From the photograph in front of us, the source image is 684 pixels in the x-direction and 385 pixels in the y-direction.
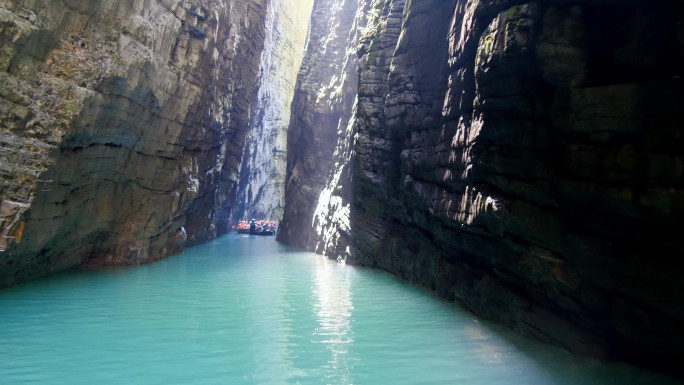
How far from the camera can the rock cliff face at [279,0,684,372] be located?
6.85 m

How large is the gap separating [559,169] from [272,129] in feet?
222

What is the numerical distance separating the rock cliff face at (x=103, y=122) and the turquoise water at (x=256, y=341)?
8.01ft

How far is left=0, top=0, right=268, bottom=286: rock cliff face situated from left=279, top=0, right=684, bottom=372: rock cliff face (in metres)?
10.4

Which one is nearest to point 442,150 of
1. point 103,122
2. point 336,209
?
point 103,122

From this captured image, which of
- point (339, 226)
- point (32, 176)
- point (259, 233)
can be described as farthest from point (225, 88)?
point (259, 233)

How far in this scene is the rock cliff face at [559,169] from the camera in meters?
6.85

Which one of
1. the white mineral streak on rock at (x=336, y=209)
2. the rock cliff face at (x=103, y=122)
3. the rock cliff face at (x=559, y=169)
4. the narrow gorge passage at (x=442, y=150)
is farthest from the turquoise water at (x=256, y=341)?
the white mineral streak on rock at (x=336, y=209)

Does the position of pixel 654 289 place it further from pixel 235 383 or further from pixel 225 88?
pixel 225 88

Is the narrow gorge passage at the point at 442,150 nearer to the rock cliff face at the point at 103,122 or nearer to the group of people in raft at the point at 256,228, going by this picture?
the rock cliff face at the point at 103,122

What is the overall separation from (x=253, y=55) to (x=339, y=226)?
53.7 feet

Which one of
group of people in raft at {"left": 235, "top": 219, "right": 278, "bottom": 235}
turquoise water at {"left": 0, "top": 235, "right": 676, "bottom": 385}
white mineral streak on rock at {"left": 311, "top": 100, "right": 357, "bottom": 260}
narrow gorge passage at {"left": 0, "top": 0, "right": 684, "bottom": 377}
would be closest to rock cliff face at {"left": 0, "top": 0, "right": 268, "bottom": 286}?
narrow gorge passage at {"left": 0, "top": 0, "right": 684, "bottom": 377}

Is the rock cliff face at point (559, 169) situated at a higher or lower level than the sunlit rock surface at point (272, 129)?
lower

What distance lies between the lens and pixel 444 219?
13.6m

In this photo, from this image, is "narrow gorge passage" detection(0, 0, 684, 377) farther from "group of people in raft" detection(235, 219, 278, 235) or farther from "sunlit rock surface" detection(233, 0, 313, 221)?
"sunlit rock surface" detection(233, 0, 313, 221)
